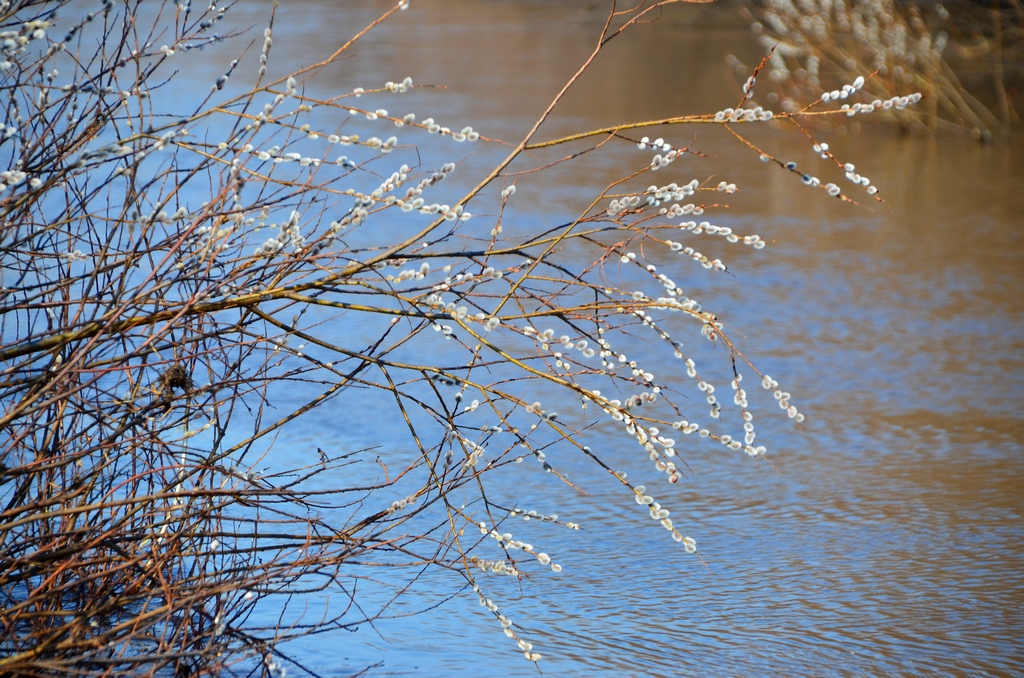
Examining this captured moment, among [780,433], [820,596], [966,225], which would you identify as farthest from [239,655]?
[966,225]

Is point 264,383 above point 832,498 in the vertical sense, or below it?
above

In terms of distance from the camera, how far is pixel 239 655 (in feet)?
11.6

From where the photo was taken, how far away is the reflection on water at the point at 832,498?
371cm

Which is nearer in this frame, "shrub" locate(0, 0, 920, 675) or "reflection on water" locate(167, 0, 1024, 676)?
"shrub" locate(0, 0, 920, 675)

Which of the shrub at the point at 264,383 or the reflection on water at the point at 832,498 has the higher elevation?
the shrub at the point at 264,383

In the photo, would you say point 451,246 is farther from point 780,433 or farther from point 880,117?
point 880,117

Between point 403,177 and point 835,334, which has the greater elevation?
point 403,177

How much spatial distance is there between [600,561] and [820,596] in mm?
698

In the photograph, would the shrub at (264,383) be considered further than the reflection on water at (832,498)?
No

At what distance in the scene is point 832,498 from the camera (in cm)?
479

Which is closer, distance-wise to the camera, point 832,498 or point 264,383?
point 264,383

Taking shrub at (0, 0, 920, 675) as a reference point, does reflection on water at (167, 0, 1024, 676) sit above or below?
below

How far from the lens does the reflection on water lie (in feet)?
12.2

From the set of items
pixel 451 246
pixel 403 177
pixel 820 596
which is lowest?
pixel 820 596
